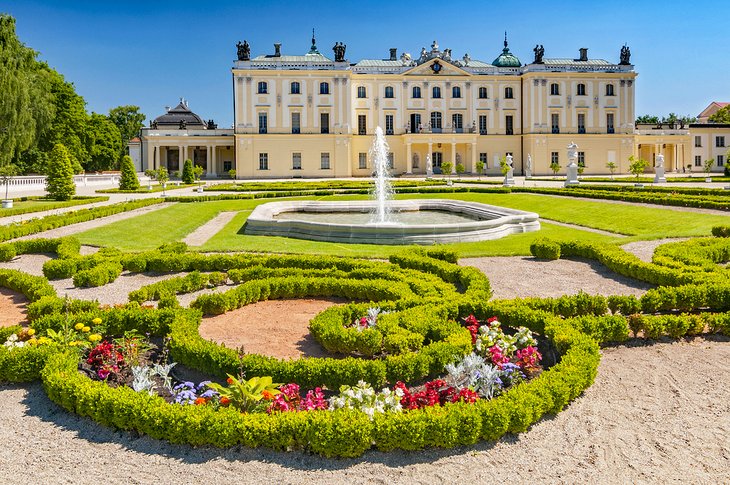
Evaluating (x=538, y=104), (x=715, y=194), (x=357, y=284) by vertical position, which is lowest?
(x=357, y=284)

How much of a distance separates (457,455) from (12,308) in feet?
24.1

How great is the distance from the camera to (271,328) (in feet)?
26.5

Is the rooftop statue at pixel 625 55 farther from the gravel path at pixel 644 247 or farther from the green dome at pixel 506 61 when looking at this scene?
the gravel path at pixel 644 247

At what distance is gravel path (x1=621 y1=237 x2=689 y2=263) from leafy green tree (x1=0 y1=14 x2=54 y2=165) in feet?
114

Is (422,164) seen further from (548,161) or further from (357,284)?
(357,284)

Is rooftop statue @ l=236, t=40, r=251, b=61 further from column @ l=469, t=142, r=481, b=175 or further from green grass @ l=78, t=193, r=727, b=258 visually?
green grass @ l=78, t=193, r=727, b=258

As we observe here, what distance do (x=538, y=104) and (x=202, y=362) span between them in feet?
186

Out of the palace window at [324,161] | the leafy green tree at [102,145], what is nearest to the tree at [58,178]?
the palace window at [324,161]

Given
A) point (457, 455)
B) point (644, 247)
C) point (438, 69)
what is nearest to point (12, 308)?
point (457, 455)

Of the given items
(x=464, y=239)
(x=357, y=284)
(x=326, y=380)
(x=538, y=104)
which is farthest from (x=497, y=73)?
(x=326, y=380)

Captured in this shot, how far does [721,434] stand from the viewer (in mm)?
5020

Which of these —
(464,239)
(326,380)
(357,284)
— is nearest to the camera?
(326,380)

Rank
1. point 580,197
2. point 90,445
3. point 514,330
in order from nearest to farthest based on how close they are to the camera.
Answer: point 90,445 < point 514,330 < point 580,197

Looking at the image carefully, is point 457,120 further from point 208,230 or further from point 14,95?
point 208,230
